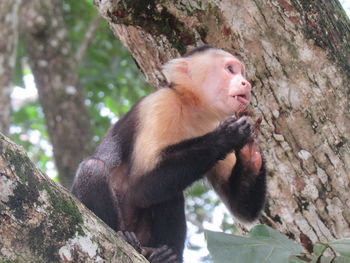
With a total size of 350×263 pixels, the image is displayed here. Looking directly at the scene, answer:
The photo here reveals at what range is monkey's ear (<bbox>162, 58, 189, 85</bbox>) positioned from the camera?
3.88 metres

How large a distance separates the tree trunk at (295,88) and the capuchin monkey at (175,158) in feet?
0.39

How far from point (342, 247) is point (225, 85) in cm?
167

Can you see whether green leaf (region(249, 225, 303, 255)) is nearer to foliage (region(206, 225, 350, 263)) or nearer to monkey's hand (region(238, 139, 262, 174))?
foliage (region(206, 225, 350, 263))

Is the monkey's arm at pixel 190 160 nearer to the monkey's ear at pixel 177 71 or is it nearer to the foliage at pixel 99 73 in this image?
the monkey's ear at pixel 177 71

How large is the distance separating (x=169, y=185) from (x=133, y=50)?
1.08m

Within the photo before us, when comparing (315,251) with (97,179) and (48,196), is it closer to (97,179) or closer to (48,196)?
(48,196)

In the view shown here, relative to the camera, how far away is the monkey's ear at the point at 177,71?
3883 mm

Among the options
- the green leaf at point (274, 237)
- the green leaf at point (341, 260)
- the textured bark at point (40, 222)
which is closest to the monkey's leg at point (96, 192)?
the textured bark at point (40, 222)

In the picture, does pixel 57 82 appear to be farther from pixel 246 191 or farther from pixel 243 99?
pixel 243 99

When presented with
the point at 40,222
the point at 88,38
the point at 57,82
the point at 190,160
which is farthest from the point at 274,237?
the point at 88,38

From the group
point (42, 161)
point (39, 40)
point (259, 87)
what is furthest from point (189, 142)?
point (42, 161)

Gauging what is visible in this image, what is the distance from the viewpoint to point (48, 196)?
7.27 feet

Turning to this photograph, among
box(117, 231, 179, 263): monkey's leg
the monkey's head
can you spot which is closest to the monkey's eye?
the monkey's head

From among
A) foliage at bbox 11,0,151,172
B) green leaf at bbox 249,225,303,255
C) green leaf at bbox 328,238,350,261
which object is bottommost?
foliage at bbox 11,0,151,172
